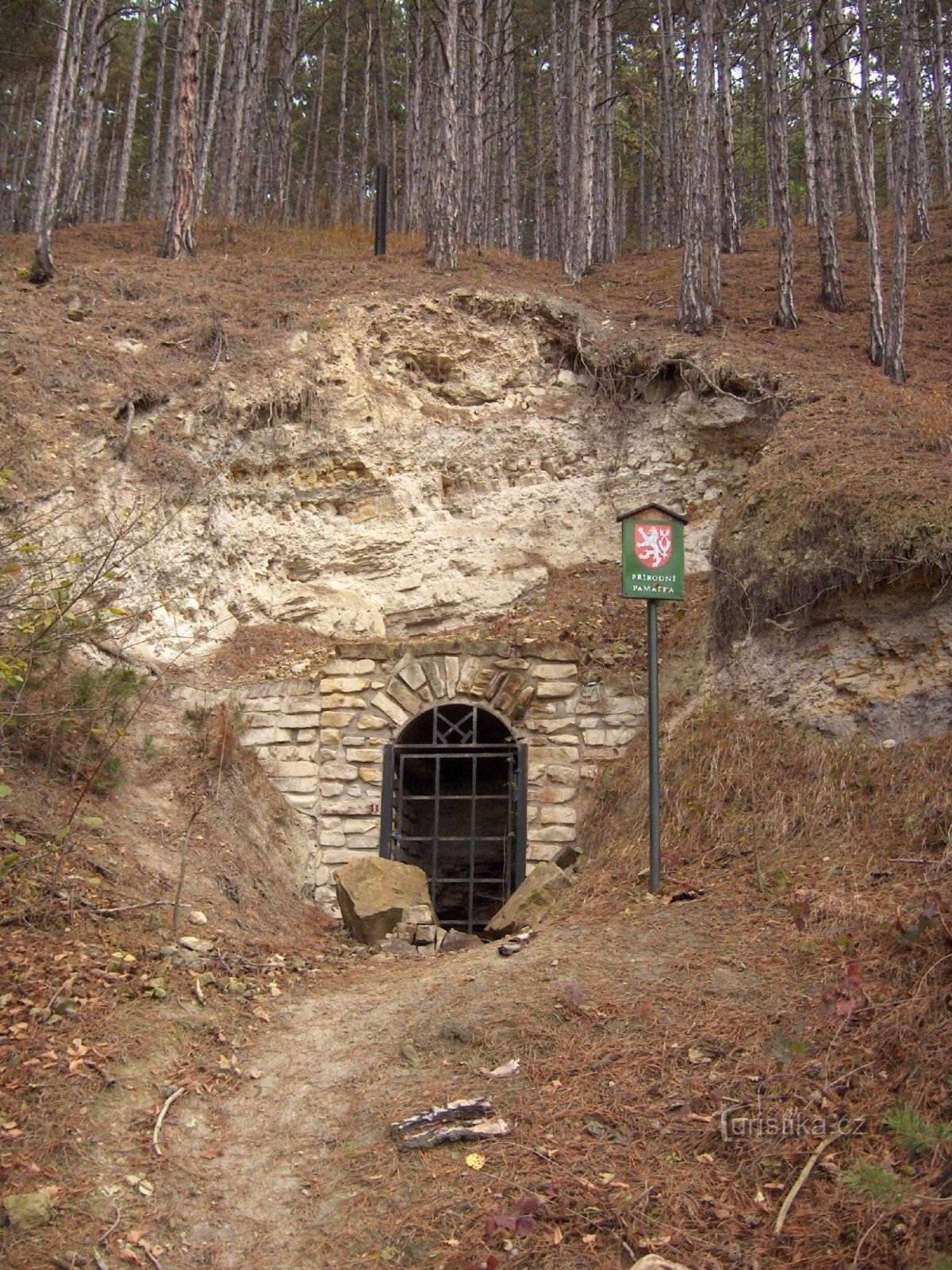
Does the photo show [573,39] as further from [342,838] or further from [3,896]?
[3,896]

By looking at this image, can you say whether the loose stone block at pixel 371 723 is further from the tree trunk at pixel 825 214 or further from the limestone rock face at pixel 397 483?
the tree trunk at pixel 825 214

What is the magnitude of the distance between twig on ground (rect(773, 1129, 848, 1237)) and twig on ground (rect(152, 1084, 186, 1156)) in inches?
89.7

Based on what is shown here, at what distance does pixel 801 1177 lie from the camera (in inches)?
131

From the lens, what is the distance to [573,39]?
1708 cm

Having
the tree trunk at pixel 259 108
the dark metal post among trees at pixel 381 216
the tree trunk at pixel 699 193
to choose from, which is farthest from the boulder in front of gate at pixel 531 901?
the tree trunk at pixel 259 108

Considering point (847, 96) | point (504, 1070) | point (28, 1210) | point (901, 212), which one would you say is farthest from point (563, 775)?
point (847, 96)

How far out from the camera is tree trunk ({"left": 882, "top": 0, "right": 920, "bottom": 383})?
33.9 feet

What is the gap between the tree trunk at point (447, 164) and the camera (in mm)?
13023

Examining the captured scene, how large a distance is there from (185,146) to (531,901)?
11.4 metres

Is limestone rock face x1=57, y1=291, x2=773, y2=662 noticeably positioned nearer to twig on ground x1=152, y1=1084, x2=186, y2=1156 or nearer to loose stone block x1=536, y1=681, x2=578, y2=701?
loose stone block x1=536, y1=681, x2=578, y2=701

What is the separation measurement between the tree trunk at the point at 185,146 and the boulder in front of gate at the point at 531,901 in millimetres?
10227

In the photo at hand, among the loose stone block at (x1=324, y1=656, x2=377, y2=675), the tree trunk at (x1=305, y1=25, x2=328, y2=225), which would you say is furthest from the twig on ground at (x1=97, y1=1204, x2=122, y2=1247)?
the tree trunk at (x1=305, y1=25, x2=328, y2=225)

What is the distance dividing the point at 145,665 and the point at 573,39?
46.6ft

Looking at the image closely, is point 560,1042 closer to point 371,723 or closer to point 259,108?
point 371,723
